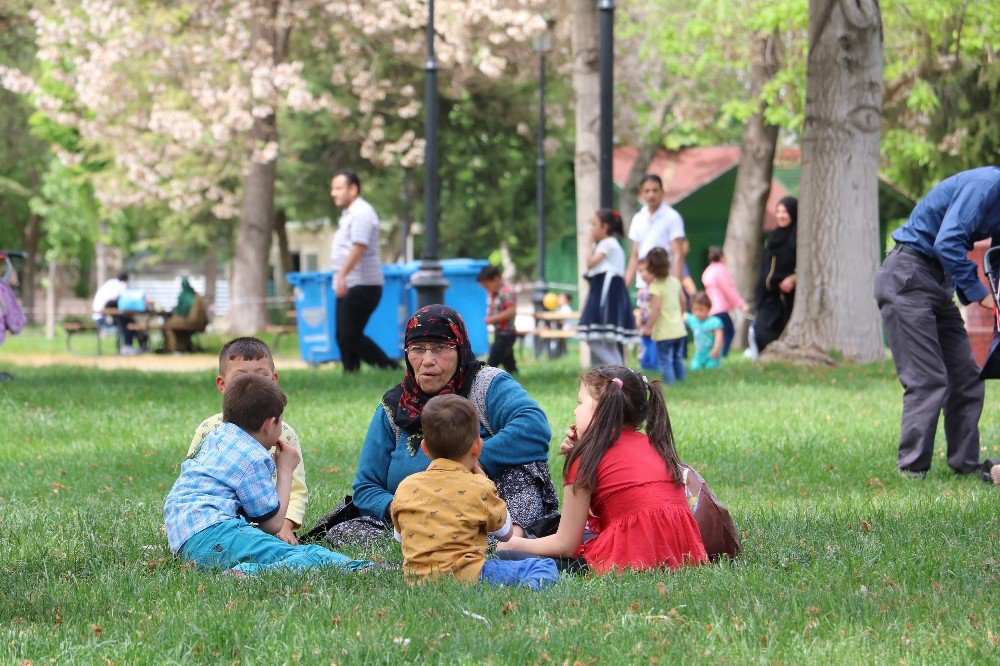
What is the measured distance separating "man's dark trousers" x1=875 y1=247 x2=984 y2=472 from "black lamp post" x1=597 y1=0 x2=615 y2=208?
7.72 metres

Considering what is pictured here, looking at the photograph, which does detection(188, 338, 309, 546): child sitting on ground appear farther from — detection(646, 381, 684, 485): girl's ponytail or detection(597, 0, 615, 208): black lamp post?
detection(597, 0, 615, 208): black lamp post

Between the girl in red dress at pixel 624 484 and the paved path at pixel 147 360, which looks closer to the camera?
the girl in red dress at pixel 624 484

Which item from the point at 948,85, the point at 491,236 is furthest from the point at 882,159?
the point at 491,236

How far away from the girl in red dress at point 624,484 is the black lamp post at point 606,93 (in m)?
10.4

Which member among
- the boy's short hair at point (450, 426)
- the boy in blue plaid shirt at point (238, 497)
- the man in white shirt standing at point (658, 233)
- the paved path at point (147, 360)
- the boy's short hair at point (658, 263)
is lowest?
the paved path at point (147, 360)

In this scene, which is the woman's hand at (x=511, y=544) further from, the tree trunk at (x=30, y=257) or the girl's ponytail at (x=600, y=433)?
the tree trunk at (x=30, y=257)

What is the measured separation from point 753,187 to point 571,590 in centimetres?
2399

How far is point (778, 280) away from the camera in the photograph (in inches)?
698

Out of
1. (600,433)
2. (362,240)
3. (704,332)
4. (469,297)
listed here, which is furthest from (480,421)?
(469,297)

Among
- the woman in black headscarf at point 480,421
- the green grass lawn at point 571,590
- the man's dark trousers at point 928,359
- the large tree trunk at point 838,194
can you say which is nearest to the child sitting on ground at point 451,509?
the green grass lawn at point 571,590

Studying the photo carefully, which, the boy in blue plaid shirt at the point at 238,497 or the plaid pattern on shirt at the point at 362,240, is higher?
the plaid pattern on shirt at the point at 362,240

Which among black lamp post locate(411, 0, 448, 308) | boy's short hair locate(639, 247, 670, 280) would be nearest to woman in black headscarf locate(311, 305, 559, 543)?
boy's short hair locate(639, 247, 670, 280)

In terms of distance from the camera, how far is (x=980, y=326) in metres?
13.2

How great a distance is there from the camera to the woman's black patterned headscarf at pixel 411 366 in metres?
5.91
